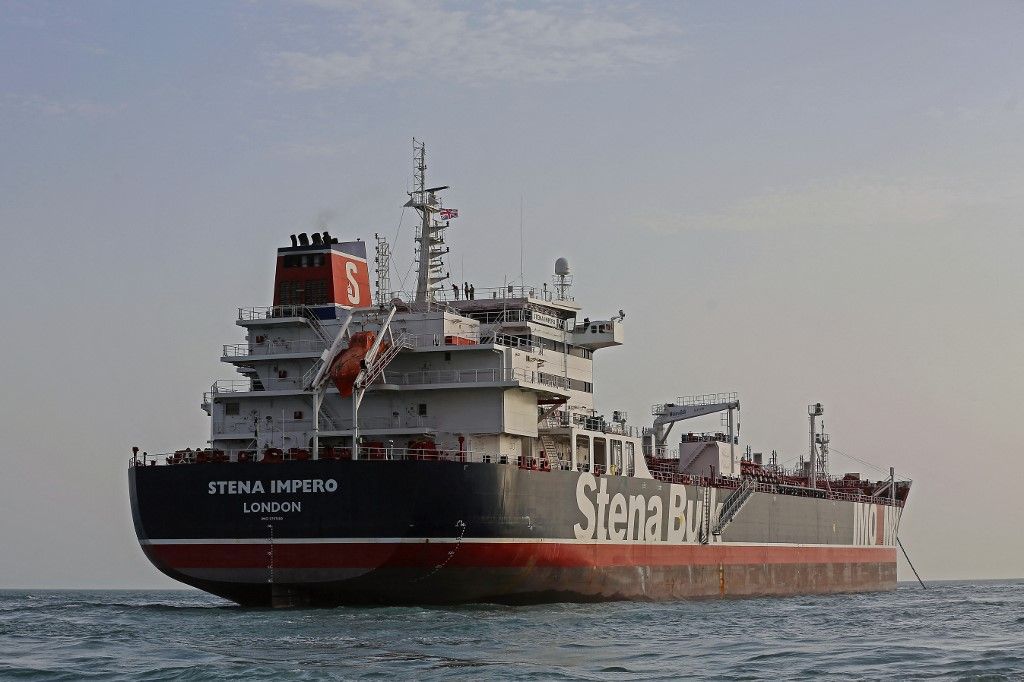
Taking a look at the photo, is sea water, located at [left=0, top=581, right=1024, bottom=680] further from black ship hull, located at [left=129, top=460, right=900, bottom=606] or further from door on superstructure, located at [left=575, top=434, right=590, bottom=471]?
door on superstructure, located at [left=575, top=434, right=590, bottom=471]

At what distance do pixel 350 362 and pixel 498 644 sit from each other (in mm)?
11202

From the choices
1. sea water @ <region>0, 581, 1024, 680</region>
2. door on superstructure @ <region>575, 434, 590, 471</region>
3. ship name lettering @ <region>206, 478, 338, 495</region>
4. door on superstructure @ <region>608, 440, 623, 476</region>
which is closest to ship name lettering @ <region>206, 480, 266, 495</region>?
ship name lettering @ <region>206, 478, 338, 495</region>

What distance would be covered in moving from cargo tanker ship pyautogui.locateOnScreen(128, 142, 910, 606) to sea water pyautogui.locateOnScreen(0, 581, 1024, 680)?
1.18 m

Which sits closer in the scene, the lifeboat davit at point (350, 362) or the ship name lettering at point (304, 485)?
the ship name lettering at point (304, 485)

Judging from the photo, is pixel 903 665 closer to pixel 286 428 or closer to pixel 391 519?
pixel 391 519

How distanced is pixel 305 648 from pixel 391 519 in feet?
Answer: 26.3

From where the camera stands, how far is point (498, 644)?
28172 mm

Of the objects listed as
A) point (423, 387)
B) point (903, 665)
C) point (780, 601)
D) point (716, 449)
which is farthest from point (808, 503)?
point (903, 665)

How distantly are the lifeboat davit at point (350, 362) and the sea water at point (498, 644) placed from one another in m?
5.72

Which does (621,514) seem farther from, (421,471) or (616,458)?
(421,471)

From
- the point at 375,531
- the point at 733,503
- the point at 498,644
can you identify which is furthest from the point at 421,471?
the point at 733,503

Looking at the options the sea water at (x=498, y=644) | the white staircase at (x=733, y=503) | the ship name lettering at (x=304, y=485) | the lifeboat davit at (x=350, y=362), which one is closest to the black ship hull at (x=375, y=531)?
the ship name lettering at (x=304, y=485)

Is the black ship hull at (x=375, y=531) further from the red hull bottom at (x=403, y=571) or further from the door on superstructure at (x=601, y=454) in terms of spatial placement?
the door on superstructure at (x=601, y=454)

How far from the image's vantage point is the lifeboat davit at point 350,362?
122ft
